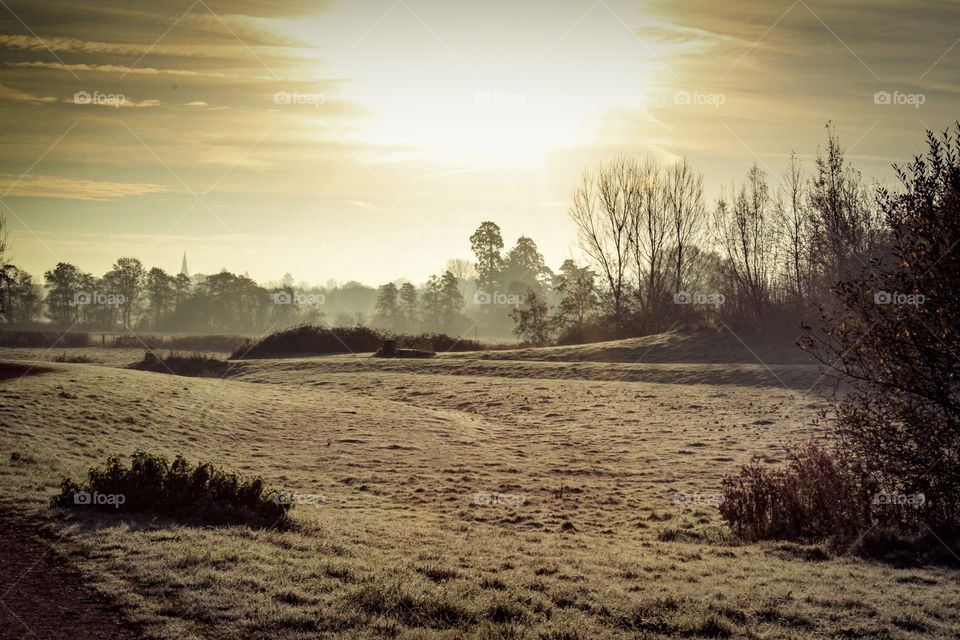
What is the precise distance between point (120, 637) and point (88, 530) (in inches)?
150

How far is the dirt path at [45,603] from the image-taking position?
274 inches

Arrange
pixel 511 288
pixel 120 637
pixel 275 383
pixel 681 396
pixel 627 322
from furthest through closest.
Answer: pixel 511 288, pixel 627 322, pixel 275 383, pixel 681 396, pixel 120 637

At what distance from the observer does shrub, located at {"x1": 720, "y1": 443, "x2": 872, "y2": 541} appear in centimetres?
1109

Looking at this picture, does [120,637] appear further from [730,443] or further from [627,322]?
[627,322]

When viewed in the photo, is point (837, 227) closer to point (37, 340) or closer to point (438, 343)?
point (438, 343)

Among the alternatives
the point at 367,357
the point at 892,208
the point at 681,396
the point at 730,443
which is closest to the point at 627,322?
the point at 367,357

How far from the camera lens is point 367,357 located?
152 ft
